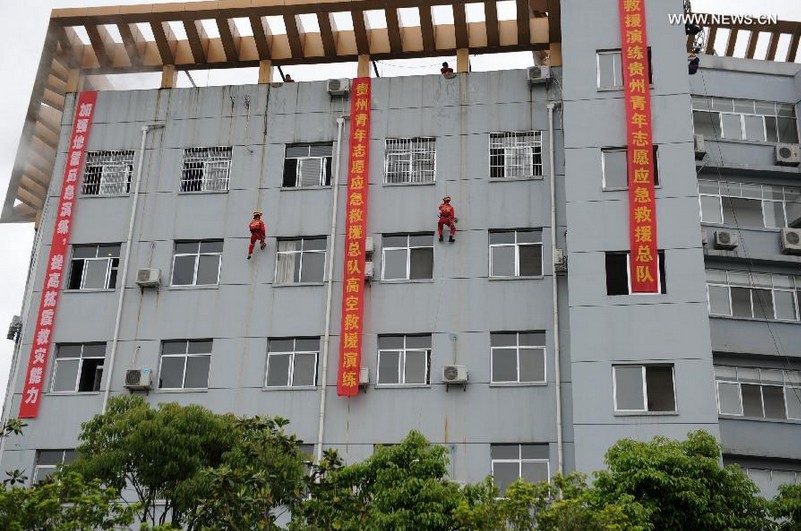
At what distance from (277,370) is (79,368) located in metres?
3.59

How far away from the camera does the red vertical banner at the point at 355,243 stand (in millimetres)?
17734

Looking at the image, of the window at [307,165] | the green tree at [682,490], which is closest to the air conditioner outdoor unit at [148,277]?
the window at [307,165]

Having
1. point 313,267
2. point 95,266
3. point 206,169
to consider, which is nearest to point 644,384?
point 313,267

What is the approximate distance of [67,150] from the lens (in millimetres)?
20578

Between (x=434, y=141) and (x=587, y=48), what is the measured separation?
319 cm

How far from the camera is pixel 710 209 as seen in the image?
19.5 m

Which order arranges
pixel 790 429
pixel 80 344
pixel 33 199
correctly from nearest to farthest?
1. pixel 790 429
2. pixel 80 344
3. pixel 33 199

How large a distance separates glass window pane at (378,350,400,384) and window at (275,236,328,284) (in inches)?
72.6

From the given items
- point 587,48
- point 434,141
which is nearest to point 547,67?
point 587,48

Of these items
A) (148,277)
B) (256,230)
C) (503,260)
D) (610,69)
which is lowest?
(148,277)

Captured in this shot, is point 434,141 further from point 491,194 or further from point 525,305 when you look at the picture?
point 525,305

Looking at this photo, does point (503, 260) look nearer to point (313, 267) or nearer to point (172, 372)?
point (313, 267)

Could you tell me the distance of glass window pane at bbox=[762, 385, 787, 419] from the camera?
17.9 metres

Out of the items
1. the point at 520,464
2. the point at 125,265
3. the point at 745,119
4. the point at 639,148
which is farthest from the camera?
the point at 745,119
